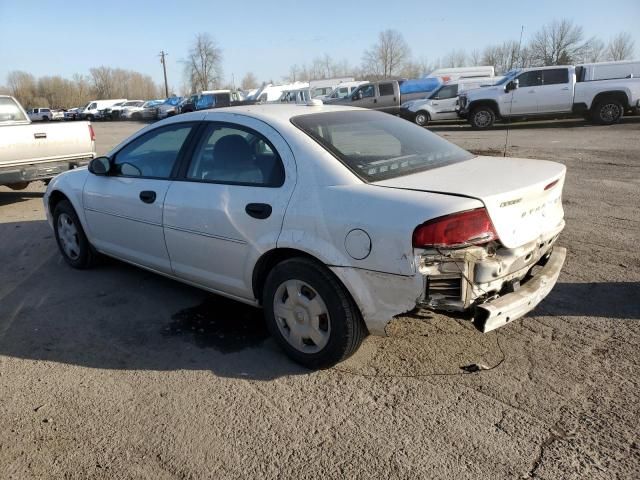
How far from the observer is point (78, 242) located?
16.8 ft

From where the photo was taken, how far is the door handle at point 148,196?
13.0 feet

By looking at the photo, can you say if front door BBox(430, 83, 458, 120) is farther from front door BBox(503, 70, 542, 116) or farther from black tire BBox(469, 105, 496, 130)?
front door BBox(503, 70, 542, 116)

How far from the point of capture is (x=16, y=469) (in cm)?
246

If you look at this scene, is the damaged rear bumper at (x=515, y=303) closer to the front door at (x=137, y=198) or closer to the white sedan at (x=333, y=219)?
the white sedan at (x=333, y=219)

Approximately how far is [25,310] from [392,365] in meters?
3.08

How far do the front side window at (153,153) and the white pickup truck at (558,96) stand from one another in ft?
55.7

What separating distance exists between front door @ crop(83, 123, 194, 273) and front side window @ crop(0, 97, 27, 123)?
667cm

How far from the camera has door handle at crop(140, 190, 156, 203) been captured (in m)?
3.97

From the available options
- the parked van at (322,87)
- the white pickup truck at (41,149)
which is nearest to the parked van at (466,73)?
the parked van at (322,87)

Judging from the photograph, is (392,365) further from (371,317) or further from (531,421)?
(531,421)

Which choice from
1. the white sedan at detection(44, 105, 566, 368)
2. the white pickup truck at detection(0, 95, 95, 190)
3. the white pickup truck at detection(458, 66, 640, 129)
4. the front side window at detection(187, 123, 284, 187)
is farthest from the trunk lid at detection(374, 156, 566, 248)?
the white pickup truck at detection(458, 66, 640, 129)

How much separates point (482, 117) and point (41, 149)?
647 inches

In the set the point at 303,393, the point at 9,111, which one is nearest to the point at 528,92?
the point at 9,111

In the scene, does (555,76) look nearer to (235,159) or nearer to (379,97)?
(379,97)
